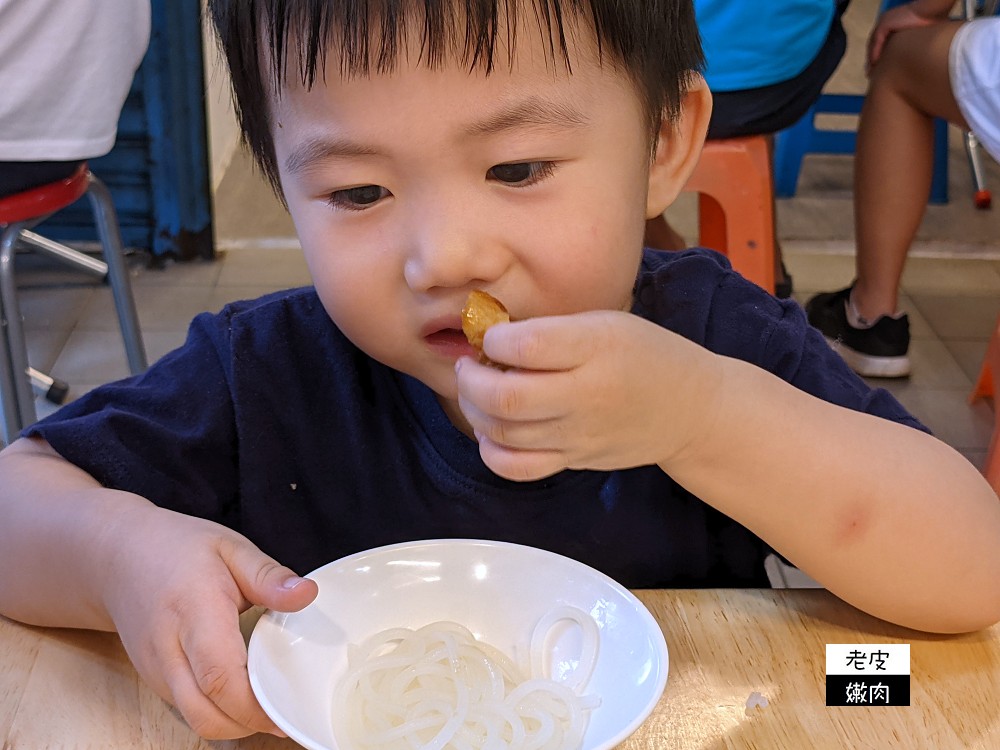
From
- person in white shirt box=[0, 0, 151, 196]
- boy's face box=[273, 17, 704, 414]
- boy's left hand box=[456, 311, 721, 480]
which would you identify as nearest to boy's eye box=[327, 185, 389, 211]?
boy's face box=[273, 17, 704, 414]

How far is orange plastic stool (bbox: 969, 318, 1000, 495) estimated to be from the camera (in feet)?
4.52

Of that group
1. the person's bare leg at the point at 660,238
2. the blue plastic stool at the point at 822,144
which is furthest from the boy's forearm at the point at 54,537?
the blue plastic stool at the point at 822,144

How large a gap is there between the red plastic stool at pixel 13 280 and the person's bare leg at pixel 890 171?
1.62 m

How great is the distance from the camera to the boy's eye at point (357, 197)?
27.3 inches

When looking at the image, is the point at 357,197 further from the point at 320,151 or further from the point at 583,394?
the point at 583,394

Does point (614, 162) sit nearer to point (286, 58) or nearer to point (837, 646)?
point (286, 58)

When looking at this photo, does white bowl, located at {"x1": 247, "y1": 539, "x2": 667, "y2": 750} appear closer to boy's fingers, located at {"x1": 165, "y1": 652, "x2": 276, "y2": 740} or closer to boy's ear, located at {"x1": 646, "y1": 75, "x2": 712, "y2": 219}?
boy's fingers, located at {"x1": 165, "y1": 652, "x2": 276, "y2": 740}

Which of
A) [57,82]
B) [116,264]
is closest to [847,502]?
[57,82]

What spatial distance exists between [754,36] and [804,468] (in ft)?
3.76

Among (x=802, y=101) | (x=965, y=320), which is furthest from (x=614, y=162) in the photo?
(x=965, y=320)

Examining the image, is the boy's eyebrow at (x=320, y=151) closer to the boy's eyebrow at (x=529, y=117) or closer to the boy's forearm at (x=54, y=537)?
the boy's eyebrow at (x=529, y=117)

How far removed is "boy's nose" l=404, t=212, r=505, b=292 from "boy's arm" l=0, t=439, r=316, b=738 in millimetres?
207

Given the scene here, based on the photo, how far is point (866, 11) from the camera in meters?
4.88

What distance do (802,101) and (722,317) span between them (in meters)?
1.02
